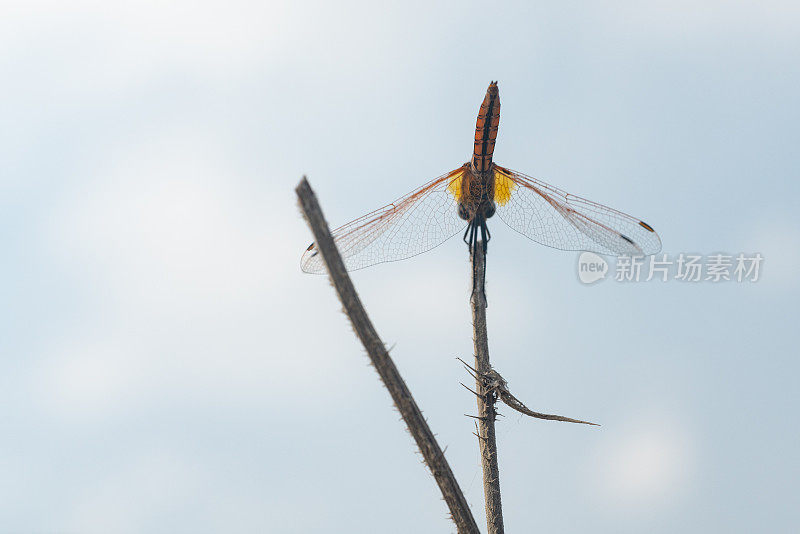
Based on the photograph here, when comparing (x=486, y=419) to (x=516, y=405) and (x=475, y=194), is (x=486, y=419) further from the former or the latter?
(x=475, y=194)

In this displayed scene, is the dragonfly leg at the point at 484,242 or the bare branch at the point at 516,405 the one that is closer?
the bare branch at the point at 516,405

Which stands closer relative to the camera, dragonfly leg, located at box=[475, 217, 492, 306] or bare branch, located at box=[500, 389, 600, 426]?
bare branch, located at box=[500, 389, 600, 426]

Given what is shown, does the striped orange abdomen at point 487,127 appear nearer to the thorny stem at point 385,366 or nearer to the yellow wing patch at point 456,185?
the yellow wing patch at point 456,185

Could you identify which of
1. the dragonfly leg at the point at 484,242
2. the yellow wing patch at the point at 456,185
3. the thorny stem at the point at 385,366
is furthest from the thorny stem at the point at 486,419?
the yellow wing patch at the point at 456,185

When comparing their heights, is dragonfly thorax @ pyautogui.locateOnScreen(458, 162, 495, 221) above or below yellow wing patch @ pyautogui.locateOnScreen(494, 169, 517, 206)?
below

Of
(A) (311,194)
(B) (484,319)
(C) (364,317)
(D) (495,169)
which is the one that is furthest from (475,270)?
(A) (311,194)

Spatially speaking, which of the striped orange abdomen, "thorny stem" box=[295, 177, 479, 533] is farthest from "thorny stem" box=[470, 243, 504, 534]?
the striped orange abdomen

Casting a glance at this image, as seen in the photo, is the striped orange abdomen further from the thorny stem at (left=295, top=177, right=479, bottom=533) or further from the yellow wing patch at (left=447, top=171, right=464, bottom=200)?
the thorny stem at (left=295, top=177, right=479, bottom=533)
